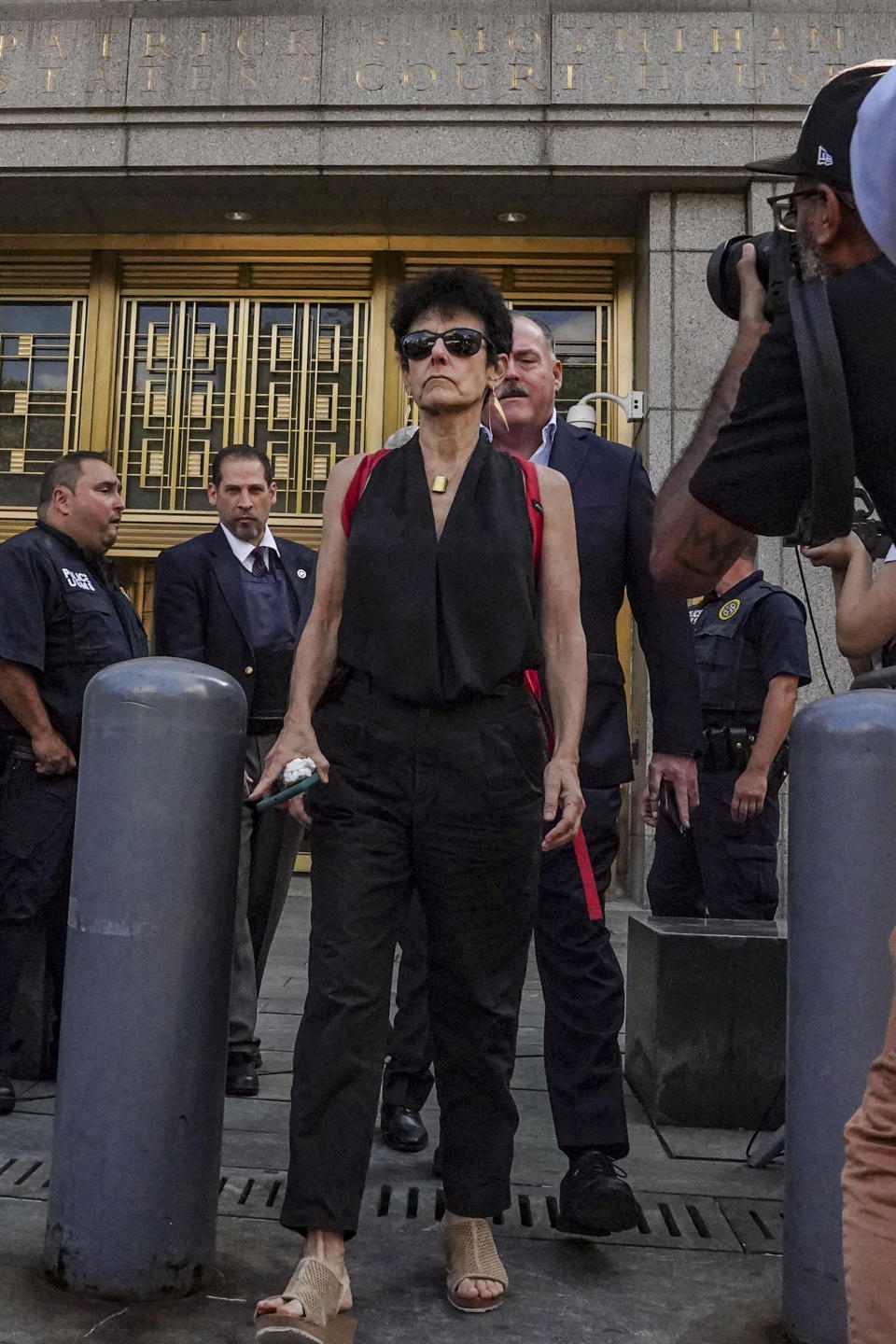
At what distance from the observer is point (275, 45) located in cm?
954

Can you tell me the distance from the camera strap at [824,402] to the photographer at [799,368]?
17 millimetres

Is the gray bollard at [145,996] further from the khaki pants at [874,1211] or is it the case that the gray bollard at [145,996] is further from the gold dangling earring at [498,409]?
the khaki pants at [874,1211]

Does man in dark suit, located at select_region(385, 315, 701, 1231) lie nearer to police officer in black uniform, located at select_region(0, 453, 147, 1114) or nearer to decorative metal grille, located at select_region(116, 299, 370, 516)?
police officer in black uniform, located at select_region(0, 453, 147, 1114)

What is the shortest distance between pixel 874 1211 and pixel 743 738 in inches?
144

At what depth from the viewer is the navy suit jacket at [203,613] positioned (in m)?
5.04

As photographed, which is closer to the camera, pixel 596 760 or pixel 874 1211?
pixel 874 1211

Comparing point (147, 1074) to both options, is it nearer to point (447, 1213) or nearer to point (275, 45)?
point (447, 1213)

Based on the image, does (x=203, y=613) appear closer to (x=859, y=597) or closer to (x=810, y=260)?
(x=859, y=597)

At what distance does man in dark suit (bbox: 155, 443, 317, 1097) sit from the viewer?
4.98 m

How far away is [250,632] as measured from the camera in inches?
201

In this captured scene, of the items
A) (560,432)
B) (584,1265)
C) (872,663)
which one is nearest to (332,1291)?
(584,1265)

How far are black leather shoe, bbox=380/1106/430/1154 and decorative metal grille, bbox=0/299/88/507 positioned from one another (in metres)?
7.49

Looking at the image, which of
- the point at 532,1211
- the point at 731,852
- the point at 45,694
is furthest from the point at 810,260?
the point at 731,852

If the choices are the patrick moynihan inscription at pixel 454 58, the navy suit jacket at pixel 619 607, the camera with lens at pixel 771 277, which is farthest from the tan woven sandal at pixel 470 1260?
the patrick moynihan inscription at pixel 454 58
